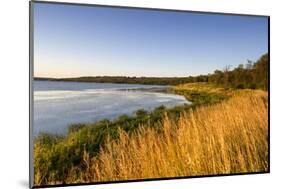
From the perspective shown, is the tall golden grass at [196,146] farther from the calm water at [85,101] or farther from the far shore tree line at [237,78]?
the calm water at [85,101]

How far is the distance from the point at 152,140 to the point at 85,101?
649 mm

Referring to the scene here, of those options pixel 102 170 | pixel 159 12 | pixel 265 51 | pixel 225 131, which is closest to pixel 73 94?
pixel 102 170

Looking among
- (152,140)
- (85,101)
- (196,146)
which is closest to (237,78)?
(196,146)

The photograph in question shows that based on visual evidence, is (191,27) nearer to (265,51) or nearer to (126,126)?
(265,51)

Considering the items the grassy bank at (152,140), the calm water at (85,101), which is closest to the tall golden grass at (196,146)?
the grassy bank at (152,140)

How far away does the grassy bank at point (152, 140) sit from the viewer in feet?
11.8

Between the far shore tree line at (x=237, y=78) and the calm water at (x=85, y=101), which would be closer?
the calm water at (x=85, y=101)

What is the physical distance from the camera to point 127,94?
3801 millimetres

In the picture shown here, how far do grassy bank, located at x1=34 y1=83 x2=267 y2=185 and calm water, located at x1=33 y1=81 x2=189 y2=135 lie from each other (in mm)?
60

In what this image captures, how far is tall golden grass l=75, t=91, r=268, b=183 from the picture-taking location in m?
3.77

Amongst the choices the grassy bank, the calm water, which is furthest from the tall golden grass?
the calm water

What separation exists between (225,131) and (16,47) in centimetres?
186

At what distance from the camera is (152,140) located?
12.8 ft

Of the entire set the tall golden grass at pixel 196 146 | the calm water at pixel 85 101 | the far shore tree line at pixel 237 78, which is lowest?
the tall golden grass at pixel 196 146
